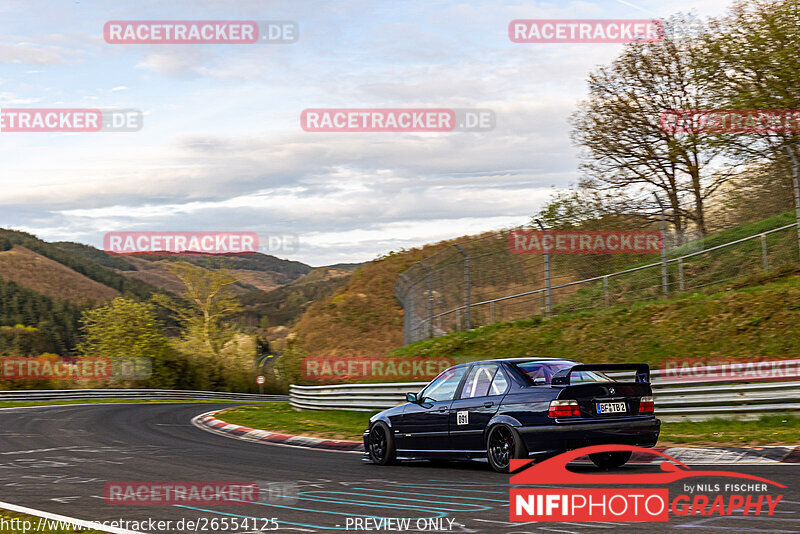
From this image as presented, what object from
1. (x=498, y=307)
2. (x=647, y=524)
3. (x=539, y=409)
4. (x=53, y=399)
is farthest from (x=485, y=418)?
(x=53, y=399)

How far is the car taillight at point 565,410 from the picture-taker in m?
8.46

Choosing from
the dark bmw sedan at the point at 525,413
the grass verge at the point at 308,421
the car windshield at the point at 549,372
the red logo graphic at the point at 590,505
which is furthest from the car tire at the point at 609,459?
the grass verge at the point at 308,421

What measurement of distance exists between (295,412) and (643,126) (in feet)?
54.3

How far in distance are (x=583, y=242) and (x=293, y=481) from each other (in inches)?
539

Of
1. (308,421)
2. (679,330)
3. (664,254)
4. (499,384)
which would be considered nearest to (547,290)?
(664,254)

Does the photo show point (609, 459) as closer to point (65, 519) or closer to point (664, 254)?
point (65, 519)

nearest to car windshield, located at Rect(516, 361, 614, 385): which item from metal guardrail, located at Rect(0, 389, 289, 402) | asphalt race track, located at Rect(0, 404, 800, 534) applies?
asphalt race track, located at Rect(0, 404, 800, 534)

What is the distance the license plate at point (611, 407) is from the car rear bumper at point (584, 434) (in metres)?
0.12

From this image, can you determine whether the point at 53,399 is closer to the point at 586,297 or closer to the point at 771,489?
the point at 586,297

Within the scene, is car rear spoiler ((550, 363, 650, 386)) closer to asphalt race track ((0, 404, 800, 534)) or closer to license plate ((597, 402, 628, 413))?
license plate ((597, 402, 628, 413))

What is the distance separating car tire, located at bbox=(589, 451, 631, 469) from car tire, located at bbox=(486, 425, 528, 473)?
0.85 meters

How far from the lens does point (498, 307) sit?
23250 mm

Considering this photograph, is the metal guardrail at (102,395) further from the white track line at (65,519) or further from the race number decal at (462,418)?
the race number decal at (462,418)

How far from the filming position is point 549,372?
9.27 meters
